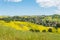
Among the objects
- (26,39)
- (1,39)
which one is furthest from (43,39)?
(1,39)

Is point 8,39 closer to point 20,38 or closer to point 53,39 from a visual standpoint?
point 20,38

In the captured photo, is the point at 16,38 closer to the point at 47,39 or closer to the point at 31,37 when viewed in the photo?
the point at 31,37

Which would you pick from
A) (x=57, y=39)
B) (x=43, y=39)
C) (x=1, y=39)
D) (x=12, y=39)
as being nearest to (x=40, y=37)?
(x=43, y=39)

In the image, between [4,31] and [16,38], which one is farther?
[4,31]

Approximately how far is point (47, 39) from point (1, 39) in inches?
232

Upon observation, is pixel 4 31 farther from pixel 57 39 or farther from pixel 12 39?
pixel 57 39

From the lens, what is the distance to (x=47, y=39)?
20.9 metres

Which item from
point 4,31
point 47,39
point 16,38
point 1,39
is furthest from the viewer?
point 4,31

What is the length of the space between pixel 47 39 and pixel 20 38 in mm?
3357

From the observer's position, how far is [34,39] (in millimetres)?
20422

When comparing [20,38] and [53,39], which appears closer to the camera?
[20,38]

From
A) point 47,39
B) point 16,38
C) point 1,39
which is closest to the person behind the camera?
point 1,39

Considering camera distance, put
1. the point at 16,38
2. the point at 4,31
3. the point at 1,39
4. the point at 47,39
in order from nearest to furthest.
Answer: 1. the point at 1,39
2. the point at 16,38
3. the point at 47,39
4. the point at 4,31

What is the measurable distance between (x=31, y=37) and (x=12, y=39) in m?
3.14
